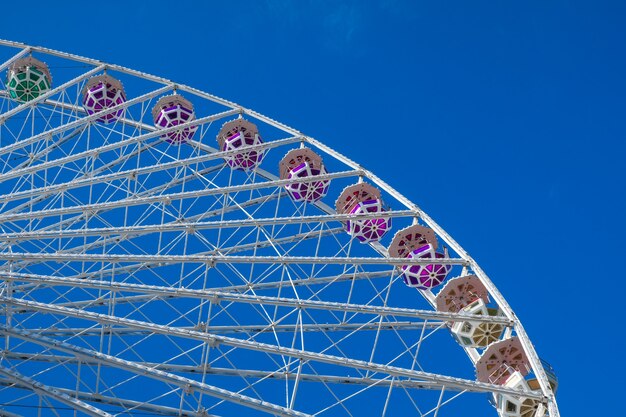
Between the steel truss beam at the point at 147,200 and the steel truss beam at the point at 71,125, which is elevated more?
the steel truss beam at the point at 71,125

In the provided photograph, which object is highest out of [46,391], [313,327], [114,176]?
[114,176]

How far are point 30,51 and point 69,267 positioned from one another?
7446mm

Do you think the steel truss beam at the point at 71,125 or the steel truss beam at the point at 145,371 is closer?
the steel truss beam at the point at 145,371

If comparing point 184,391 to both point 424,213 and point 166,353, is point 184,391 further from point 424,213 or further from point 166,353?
point 166,353

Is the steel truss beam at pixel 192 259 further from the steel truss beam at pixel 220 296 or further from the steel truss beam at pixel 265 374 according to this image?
the steel truss beam at pixel 265 374

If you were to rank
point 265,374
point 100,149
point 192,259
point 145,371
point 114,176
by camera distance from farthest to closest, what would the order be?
point 100,149
point 114,176
point 265,374
point 192,259
point 145,371

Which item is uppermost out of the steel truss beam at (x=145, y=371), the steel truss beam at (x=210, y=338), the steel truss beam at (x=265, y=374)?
the steel truss beam at (x=265, y=374)

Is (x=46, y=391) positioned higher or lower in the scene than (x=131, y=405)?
lower

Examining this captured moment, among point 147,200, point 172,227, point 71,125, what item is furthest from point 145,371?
point 71,125

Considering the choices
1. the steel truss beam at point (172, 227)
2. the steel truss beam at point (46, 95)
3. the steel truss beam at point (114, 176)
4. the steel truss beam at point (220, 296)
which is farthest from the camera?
the steel truss beam at point (46, 95)

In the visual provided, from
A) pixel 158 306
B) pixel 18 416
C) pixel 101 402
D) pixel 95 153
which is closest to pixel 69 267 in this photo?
pixel 95 153

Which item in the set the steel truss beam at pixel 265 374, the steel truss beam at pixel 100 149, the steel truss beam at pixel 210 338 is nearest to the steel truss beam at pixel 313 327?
the steel truss beam at pixel 265 374

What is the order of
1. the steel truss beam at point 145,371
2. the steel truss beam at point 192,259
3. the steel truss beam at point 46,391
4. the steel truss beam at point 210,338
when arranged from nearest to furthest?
the steel truss beam at point 46,391
the steel truss beam at point 145,371
the steel truss beam at point 210,338
the steel truss beam at point 192,259

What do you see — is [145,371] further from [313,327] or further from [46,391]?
[313,327]
